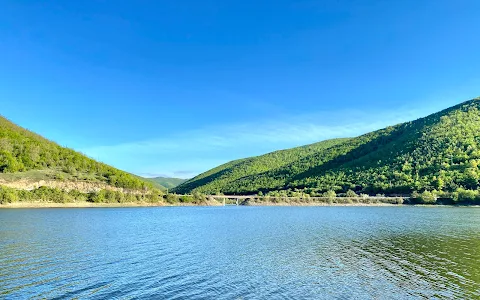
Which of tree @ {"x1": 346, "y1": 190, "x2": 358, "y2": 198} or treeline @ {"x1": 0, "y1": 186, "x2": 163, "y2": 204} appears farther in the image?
tree @ {"x1": 346, "y1": 190, "x2": 358, "y2": 198}

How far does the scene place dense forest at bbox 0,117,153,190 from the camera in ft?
441

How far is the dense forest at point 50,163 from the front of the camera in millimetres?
134500

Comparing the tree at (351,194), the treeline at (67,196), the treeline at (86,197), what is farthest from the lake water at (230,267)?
the tree at (351,194)

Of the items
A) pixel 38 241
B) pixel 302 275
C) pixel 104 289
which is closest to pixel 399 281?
pixel 302 275

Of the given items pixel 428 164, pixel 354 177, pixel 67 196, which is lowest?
pixel 67 196

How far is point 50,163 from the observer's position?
158 metres

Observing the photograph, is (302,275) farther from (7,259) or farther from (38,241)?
(38,241)

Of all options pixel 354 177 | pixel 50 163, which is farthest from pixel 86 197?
pixel 354 177

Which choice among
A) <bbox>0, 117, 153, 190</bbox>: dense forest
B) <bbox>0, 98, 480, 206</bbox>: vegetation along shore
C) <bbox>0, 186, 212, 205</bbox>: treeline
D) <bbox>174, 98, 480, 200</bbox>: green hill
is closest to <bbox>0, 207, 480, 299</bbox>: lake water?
<bbox>0, 186, 212, 205</bbox>: treeline

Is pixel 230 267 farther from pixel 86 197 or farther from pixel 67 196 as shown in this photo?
pixel 86 197

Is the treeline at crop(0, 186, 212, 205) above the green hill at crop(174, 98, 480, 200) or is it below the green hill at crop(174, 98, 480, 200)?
below

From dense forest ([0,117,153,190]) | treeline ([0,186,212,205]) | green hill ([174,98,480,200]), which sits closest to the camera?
treeline ([0,186,212,205])

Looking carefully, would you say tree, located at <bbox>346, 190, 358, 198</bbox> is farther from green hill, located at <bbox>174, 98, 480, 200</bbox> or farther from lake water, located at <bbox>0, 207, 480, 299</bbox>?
lake water, located at <bbox>0, 207, 480, 299</bbox>

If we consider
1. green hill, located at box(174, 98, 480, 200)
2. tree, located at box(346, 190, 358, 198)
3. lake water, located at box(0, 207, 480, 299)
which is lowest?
lake water, located at box(0, 207, 480, 299)
